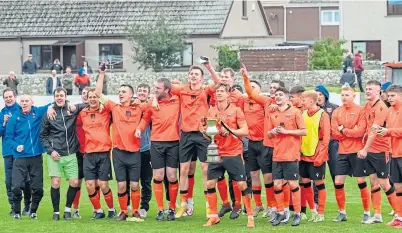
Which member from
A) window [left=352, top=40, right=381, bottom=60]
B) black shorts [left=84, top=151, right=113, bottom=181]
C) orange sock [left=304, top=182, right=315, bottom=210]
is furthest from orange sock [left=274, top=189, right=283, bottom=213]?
window [left=352, top=40, right=381, bottom=60]

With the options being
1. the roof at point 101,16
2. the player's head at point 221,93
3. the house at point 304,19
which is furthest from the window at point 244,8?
the player's head at point 221,93

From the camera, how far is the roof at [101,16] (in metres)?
63.5

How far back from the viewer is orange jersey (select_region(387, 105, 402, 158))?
16312 millimetres

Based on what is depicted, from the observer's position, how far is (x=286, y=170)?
55.1 feet

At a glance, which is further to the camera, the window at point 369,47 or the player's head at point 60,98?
the window at point 369,47

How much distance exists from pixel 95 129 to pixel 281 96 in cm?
293

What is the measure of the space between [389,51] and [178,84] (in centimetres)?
4763

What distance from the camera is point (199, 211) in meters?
18.8

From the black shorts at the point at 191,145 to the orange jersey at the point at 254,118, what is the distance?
0.76 metres

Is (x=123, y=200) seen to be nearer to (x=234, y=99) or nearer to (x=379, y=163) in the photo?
(x=234, y=99)

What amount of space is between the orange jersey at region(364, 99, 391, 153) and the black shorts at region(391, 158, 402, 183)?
0.39 meters

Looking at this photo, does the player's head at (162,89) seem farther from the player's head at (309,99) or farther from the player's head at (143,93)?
the player's head at (309,99)

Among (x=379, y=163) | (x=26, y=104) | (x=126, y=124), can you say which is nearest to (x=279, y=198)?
(x=379, y=163)

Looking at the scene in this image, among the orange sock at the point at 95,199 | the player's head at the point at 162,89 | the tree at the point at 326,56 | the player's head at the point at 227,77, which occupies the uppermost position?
the tree at the point at 326,56
